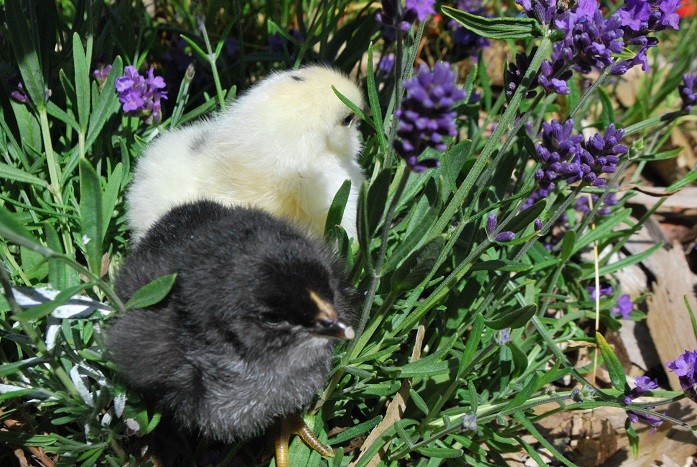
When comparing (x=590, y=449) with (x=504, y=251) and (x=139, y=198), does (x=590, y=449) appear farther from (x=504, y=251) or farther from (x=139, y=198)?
(x=139, y=198)

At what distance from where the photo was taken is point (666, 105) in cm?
406

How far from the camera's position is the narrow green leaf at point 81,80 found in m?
2.38

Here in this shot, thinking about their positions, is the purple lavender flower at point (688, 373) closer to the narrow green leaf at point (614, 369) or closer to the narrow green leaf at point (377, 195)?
the narrow green leaf at point (614, 369)

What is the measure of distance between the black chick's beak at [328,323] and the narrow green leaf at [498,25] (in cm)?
83

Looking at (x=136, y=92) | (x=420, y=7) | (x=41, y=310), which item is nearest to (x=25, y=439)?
(x=41, y=310)

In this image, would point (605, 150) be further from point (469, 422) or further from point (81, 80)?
point (81, 80)

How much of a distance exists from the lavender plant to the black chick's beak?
0.14 metres

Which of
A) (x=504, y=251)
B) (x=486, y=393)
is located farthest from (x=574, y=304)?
(x=486, y=393)

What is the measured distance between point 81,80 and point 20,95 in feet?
0.88

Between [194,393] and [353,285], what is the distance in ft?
1.81

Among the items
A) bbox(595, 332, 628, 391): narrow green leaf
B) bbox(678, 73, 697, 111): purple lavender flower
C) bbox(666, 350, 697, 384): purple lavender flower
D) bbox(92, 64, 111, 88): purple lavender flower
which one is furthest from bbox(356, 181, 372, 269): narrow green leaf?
bbox(92, 64, 111, 88): purple lavender flower

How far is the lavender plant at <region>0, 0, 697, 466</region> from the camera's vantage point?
1833 millimetres

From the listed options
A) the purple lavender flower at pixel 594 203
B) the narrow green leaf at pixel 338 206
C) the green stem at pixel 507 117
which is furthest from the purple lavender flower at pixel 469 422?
the purple lavender flower at pixel 594 203

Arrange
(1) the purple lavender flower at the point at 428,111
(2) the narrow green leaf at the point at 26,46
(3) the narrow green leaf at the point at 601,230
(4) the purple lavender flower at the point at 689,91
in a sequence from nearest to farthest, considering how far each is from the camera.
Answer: (1) the purple lavender flower at the point at 428,111
(4) the purple lavender flower at the point at 689,91
(2) the narrow green leaf at the point at 26,46
(3) the narrow green leaf at the point at 601,230
